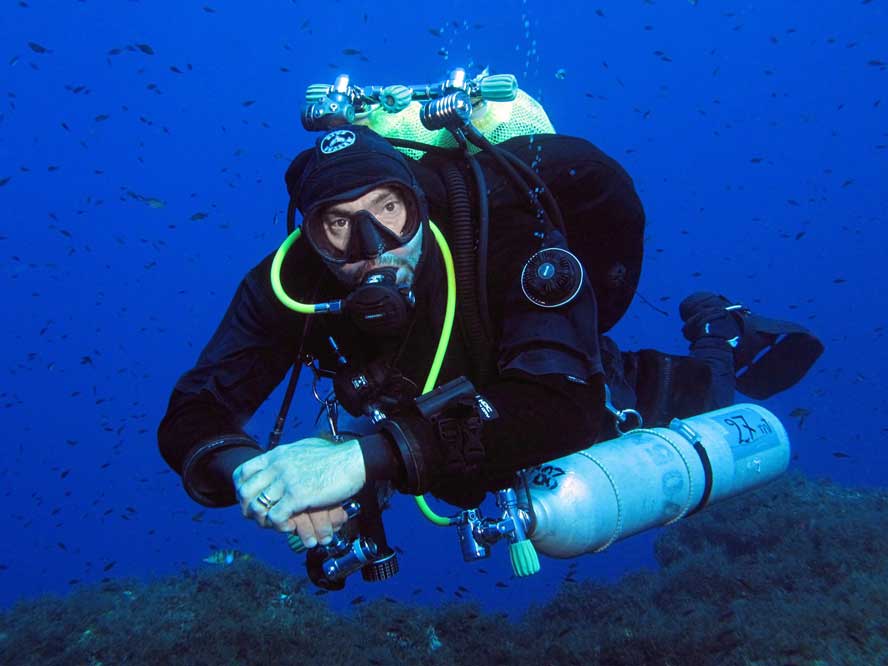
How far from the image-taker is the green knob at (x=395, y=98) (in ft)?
11.9

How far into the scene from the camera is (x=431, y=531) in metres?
29.6

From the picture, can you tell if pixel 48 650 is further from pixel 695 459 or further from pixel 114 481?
pixel 114 481

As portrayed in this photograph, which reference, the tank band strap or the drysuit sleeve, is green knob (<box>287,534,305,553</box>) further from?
the tank band strap

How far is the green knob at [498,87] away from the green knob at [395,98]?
0.47 meters

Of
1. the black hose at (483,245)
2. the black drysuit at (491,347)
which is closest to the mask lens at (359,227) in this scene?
the black drysuit at (491,347)

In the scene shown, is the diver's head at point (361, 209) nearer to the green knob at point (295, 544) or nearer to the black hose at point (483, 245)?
the black hose at point (483, 245)

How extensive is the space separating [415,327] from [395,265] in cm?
44

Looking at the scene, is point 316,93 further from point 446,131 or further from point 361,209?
point 361,209

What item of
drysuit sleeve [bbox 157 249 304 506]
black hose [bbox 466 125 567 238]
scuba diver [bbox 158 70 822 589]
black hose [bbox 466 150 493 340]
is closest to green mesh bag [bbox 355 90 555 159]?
scuba diver [bbox 158 70 822 589]

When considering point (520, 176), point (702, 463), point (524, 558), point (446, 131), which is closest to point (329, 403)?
point (524, 558)

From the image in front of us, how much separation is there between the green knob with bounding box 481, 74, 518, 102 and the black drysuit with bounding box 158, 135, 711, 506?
1.03ft

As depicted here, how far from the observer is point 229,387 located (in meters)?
3.44

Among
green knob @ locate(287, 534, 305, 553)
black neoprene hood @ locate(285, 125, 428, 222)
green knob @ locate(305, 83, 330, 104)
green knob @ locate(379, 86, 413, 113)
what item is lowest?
green knob @ locate(287, 534, 305, 553)

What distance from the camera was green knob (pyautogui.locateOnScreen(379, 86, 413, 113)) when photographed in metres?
3.64
